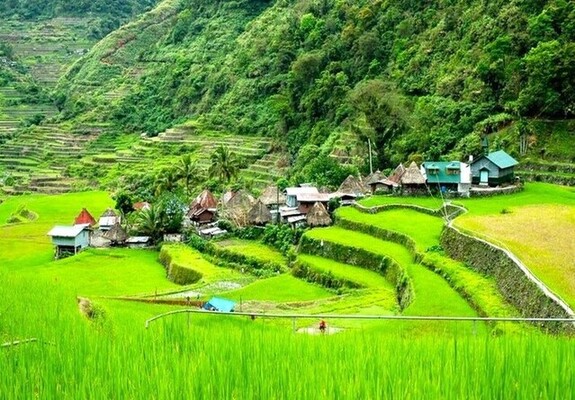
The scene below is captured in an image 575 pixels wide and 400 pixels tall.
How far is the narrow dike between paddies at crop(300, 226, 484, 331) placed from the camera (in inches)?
599

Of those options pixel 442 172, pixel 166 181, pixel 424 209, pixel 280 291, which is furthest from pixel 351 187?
pixel 166 181

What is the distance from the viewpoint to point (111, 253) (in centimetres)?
3206

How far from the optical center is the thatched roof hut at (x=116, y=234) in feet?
111

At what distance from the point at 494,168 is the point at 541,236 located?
9.66 metres

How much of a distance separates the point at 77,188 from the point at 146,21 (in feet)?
144

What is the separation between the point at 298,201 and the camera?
104 feet

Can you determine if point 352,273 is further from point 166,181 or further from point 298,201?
point 166,181

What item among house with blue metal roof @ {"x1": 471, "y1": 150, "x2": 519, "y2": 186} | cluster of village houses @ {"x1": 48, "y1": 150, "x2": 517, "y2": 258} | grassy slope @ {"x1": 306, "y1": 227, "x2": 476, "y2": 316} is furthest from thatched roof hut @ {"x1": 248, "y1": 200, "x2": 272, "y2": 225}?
house with blue metal roof @ {"x1": 471, "y1": 150, "x2": 519, "y2": 186}

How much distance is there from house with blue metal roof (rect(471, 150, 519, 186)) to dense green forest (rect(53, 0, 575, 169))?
13.3ft

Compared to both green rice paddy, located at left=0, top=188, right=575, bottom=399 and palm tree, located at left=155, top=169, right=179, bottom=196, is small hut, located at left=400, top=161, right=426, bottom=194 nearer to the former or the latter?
palm tree, located at left=155, top=169, right=179, bottom=196

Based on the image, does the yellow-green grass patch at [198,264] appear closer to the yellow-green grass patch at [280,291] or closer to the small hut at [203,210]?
the yellow-green grass patch at [280,291]

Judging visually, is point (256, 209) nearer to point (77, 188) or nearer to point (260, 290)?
point (260, 290)

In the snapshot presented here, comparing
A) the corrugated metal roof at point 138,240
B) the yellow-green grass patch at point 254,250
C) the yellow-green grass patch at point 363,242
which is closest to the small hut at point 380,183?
the yellow-green grass patch at point 363,242

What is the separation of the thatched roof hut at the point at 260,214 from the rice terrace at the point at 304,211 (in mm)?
114
